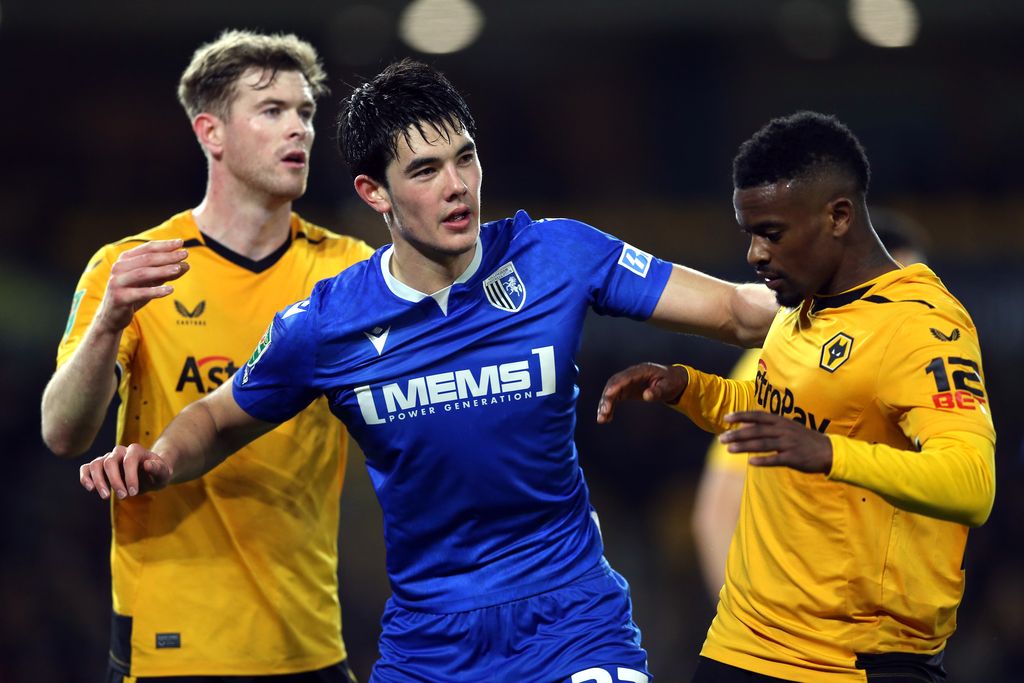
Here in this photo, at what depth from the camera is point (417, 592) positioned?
3.70 metres

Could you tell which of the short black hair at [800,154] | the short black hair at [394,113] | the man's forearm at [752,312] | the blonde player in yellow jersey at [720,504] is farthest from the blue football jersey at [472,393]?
the blonde player in yellow jersey at [720,504]

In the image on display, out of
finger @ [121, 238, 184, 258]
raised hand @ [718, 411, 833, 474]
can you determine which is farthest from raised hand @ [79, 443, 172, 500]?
raised hand @ [718, 411, 833, 474]

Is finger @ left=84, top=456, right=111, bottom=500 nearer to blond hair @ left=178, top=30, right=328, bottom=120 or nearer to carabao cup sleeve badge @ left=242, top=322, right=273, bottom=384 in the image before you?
carabao cup sleeve badge @ left=242, top=322, right=273, bottom=384

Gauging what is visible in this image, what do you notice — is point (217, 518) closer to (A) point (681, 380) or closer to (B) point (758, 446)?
(A) point (681, 380)

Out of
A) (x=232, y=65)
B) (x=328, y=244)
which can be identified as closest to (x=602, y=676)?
(x=328, y=244)

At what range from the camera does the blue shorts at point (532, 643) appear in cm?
349

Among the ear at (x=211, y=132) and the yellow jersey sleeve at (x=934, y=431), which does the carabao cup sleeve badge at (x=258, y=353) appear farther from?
the yellow jersey sleeve at (x=934, y=431)

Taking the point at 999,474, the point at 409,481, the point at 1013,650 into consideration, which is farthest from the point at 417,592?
the point at 999,474

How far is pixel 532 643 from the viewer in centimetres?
354

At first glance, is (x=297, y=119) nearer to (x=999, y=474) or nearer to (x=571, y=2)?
(x=999, y=474)

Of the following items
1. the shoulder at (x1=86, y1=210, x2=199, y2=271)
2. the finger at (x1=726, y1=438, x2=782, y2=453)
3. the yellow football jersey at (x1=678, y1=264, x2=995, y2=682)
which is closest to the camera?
the finger at (x1=726, y1=438, x2=782, y2=453)

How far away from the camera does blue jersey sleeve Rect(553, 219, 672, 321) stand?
378cm

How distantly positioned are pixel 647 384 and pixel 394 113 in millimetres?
1045

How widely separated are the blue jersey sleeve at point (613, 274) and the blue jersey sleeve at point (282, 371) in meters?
0.79
